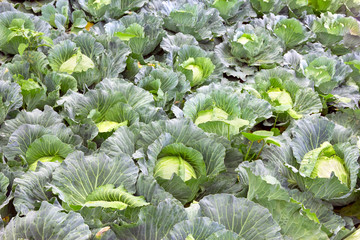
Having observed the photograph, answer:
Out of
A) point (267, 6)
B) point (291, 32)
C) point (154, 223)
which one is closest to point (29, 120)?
point (154, 223)

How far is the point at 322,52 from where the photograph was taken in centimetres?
364

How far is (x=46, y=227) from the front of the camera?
142 cm

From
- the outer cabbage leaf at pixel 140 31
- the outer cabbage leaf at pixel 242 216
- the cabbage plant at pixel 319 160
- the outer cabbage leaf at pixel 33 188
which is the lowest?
the cabbage plant at pixel 319 160

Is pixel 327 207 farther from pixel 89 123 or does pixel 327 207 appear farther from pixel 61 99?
pixel 61 99

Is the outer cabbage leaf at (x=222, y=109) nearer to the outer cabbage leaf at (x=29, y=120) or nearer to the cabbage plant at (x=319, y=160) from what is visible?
the cabbage plant at (x=319, y=160)

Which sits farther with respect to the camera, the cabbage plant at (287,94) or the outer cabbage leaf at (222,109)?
the cabbage plant at (287,94)

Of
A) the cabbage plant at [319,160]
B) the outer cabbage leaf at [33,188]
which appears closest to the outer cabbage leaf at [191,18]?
the cabbage plant at [319,160]

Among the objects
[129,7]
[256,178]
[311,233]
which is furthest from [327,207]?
[129,7]

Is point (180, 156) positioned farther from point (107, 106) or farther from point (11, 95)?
point (11, 95)

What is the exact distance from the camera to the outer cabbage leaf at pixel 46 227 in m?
1.41

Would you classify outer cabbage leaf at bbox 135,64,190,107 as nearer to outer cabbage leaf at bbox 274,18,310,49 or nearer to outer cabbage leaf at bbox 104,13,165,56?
outer cabbage leaf at bbox 104,13,165,56

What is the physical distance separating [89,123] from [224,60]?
1.72m

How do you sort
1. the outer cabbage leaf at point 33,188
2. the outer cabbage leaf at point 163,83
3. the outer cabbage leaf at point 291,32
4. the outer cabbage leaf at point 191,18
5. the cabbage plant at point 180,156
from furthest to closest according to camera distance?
the outer cabbage leaf at point 291,32, the outer cabbage leaf at point 191,18, the outer cabbage leaf at point 163,83, the cabbage plant at point 180,156, the outer cabbage leaf at point 33,188

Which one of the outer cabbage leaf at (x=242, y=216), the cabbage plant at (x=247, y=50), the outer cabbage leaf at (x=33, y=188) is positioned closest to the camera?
the outer cabbage leaf at (x=242, y=216)
